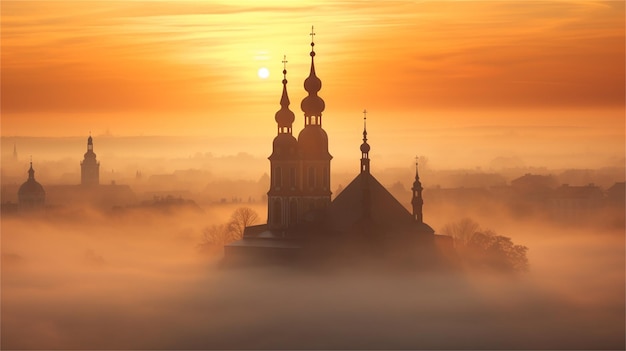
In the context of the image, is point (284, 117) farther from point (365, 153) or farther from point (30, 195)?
point (30, 195)

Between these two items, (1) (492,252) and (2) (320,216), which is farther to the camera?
(1) (492,252)

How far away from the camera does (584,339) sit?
95188mm

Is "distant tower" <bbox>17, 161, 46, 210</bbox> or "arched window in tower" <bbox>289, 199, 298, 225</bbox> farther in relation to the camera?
"distant tower" <bbox>17, 161, 46, 210</bbox>

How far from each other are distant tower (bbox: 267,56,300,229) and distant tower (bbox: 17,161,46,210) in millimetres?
78067

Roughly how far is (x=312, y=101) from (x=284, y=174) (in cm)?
496

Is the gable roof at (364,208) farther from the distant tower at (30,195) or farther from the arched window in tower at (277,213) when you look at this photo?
the distant tower at (30,195)

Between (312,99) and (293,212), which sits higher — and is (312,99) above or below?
above

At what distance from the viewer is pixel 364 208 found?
107 meters

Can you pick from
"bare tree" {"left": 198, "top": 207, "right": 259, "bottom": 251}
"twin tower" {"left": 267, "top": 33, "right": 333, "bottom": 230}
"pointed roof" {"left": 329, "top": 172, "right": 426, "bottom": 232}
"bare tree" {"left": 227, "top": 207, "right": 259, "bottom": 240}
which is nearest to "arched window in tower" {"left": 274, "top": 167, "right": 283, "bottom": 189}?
"twin tower" {"left": 267, "top": 33, "right": 333, "bottom": 230}

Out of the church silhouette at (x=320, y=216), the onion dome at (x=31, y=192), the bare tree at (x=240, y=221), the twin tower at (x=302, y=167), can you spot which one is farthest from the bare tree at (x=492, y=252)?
the onion dome at (x=31, y=192)

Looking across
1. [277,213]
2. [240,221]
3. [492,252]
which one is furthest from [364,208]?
[240,221]

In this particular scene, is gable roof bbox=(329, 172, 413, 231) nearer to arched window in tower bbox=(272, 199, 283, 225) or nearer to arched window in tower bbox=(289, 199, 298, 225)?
arched window in tower bbox=(289, 199, 298, 225)

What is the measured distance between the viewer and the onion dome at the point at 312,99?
353 feet

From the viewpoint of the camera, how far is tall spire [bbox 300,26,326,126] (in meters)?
108
